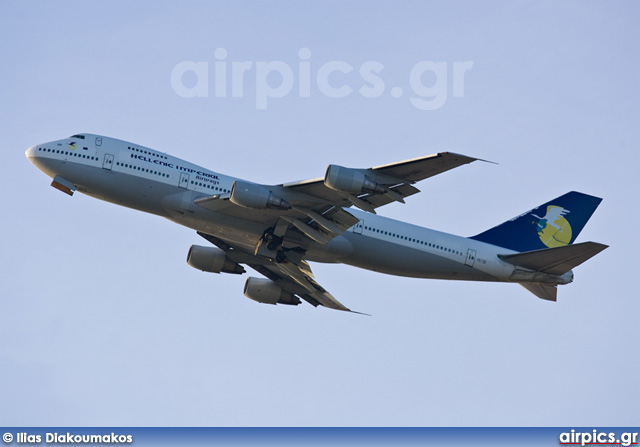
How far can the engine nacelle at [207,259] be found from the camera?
46.2 meters

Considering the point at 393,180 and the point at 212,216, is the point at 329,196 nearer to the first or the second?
the point at 393,180

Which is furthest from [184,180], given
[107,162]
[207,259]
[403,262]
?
[403,262]

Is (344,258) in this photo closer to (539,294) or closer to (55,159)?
(539,294)

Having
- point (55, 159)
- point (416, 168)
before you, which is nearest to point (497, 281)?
point (416, 168)

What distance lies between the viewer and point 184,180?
39.3 m

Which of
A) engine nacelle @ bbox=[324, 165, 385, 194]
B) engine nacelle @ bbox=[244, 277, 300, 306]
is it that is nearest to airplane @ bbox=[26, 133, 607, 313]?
engine nacelle @ bbox=[324, 165, 385, 194]

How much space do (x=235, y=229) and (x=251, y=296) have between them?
957 cm

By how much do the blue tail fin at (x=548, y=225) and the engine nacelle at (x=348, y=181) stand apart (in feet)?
38.1

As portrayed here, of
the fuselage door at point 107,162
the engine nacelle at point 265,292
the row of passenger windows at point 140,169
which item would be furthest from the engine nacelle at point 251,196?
the engine nacelle at point 265,292

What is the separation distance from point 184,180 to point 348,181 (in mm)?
8032

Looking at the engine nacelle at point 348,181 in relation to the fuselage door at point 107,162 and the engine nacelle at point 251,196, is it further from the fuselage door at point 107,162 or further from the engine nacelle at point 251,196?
the fuselage door at point 107,162

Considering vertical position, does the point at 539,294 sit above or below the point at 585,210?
below

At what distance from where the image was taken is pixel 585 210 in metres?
46.9

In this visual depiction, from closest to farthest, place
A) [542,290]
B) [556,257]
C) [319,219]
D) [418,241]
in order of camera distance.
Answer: [319,219] → [556,257] → [418,241] → [542,290]
